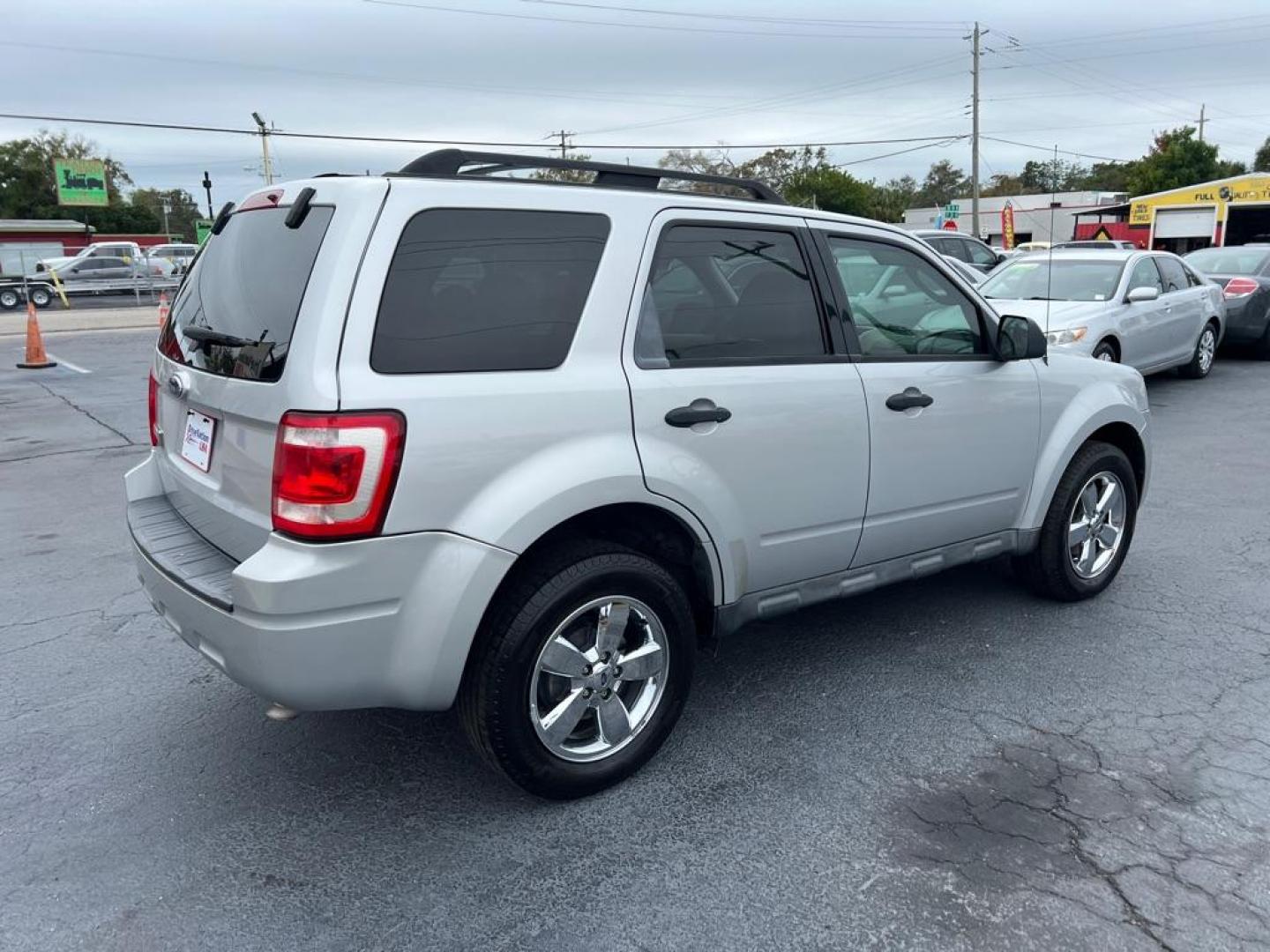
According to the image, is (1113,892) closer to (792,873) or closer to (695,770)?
(792,873)

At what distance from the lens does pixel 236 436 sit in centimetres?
287

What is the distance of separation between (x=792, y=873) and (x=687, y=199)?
2.18m

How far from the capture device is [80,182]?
62906 mm

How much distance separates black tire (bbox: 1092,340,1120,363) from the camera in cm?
968

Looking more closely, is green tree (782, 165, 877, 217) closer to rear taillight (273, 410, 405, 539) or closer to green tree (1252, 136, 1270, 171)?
green tree (1252, 136, 1270, 171)

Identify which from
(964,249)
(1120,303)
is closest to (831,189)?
(964,249)

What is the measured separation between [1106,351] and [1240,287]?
5357 millimetres

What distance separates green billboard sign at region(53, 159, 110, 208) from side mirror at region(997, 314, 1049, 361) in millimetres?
70182

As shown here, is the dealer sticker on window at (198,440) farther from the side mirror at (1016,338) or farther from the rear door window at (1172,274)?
the rear door window at (1172,274)

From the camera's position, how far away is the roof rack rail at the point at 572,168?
306 cm

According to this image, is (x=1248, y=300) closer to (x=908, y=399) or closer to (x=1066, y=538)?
(x=1066, y=538)

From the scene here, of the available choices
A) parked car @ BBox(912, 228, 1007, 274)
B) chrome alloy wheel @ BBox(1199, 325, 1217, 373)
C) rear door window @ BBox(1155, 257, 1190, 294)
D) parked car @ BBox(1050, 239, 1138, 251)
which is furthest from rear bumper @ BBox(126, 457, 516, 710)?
parked car @ BBox(912, 228, 1007, 274)

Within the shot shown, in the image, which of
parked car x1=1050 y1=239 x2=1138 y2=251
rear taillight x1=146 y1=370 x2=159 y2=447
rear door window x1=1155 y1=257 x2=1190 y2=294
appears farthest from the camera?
parked car x1=1050 y1=239 x2=1138 y2=251

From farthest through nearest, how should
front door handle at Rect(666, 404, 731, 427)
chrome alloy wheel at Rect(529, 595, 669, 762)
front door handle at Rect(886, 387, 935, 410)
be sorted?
front door handle at Rect(886, 387, 935, 410), front door handle at Rect(666, 404, 731, 427), chrome alloy wheel at Rect(529, 595, 669, 762)
